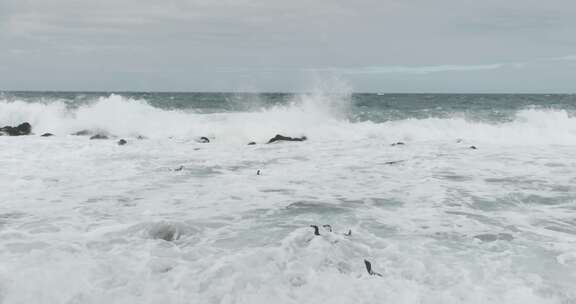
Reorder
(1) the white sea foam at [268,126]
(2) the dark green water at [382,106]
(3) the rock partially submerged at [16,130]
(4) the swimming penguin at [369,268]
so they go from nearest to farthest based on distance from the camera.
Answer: (4) the swimming penguin at [369,268] < (3) the rock partially submerged at [16,130] < (1) the white sea foam at [268,126] < (2) the dark green water at [382,106]

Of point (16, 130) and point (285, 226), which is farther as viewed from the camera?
point (16, 130)

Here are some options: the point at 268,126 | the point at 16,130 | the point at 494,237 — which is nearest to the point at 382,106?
the point at 268,126

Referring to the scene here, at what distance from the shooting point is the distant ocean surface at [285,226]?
509 centimetres

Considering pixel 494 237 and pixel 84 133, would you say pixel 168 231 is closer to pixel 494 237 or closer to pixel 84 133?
pixel 494 237

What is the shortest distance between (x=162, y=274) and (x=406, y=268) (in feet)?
8.85

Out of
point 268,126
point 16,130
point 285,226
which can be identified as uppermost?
point 268,126

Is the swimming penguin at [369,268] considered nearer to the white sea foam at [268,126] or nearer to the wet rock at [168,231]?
the wet rock at [168,231]

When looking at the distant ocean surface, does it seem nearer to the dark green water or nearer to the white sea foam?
the white sea foam

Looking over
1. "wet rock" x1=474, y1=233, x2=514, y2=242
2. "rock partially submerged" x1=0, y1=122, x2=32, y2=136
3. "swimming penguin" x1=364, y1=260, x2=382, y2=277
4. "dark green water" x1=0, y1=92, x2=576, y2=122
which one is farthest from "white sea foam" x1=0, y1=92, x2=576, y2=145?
"swimming penguin" x1=364, y1=260, x2=382, y2=277

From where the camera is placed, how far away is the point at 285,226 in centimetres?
741

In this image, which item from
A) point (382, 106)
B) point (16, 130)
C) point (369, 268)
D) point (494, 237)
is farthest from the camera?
point (382, 106)

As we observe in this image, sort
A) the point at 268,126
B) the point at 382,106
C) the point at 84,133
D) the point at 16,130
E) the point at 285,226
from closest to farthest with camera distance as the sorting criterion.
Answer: the point at 285,226 → the point at 16,130 → the point at 84,133 → the point at 268,126 → the point at 382,106

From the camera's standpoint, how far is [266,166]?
1382 cm

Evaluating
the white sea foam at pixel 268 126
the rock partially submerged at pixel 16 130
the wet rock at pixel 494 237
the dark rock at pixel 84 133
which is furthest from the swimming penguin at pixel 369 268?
the rock partially submerged at pixel 16 130
